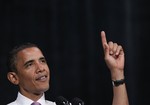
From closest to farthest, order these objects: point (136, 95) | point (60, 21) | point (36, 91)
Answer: point (36, 91) < point (136, 95) < point (60, 21)

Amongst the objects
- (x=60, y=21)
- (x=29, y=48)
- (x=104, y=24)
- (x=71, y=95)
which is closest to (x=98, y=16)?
(x=104, y=24)

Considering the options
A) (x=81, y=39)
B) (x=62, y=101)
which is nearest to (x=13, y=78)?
(x=62, y=101)

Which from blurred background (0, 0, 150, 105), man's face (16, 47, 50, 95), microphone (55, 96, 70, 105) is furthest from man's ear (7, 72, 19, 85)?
blurred background (0, 0, 150, 105)

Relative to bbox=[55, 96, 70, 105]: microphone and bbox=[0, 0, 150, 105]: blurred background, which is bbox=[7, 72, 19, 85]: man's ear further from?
bbox=[0, 0, 150, 105]: blurred background

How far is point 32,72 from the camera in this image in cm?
181

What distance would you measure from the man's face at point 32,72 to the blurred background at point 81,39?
163cm

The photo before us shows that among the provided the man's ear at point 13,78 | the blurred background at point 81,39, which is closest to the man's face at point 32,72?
the man's ear at point 13,78

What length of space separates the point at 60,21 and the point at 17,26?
399mm

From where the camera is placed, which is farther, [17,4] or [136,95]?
[17,4]

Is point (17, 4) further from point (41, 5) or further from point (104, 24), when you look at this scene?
point (104, 24)

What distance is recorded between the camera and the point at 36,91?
1802 mm

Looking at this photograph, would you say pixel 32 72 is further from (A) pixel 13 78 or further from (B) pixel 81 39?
(B) pixel 81 39

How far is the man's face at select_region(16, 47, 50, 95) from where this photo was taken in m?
1.77

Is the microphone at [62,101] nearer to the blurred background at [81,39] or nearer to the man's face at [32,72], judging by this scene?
the man's face at [32,72]
